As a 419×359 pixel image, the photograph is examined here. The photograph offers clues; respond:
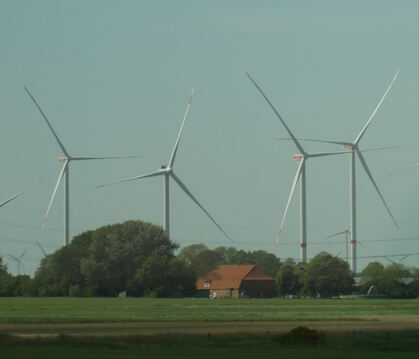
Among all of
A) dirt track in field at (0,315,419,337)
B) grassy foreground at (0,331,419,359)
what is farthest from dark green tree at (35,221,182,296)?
grassy foreground at (0,331,419,359)

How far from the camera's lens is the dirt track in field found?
7200 cm

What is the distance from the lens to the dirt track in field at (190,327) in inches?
2835

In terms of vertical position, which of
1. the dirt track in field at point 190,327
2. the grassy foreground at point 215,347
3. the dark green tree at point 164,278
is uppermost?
the dark green tree at point 164,278

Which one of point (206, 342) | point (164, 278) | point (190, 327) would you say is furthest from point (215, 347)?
point (164, 278)

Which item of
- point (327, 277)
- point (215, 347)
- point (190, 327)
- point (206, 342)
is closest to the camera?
point (215, 347)

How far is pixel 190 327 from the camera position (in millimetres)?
78000

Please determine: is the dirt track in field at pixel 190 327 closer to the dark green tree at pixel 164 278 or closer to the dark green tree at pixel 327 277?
the dark green tree at pixel 164 278

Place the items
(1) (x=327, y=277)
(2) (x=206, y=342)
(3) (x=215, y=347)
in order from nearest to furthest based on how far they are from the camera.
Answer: (3) (x=215, y=347)
(2) (x=206, y=342)
(1) (x=327, y=277)

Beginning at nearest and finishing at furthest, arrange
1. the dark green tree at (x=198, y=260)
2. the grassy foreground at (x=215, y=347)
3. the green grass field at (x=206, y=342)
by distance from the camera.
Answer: the grassy foreground at (x=215, y=347) → the green grass field at (x=206, y=342) → the dark green tree at (x=198, y=260)

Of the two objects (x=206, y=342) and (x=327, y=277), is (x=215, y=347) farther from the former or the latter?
(x=327, y=277)

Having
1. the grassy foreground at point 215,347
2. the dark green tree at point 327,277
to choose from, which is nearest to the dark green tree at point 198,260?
the dark green tree at point 327,277

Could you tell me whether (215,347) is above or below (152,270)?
below

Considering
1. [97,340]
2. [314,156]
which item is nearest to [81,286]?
[314,156]

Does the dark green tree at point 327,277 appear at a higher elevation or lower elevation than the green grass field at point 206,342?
higher
